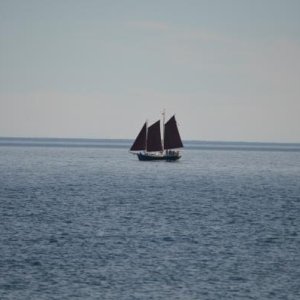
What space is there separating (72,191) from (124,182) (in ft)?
53.8

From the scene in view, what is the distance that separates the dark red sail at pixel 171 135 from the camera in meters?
118

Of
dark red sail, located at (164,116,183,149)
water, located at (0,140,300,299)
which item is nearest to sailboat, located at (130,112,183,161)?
dark red sail, located at (164,116,183,149)

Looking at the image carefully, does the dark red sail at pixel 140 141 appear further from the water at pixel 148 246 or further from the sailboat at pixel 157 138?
the water at pixel 148 246

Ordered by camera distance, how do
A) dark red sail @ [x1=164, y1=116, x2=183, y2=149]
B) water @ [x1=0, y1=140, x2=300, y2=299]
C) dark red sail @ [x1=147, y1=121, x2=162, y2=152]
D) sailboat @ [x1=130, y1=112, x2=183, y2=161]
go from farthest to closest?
dark red sail @ [x1=147, y1=121, x2=162, y2=152] < sailboat @ [x1=130, y1=112, x2=183, y2=161] < dark red sail @ [x1=164, y1=116, x2=183, y2=149] < water @ [x1=0, y1=140, x2=300, y2=299]

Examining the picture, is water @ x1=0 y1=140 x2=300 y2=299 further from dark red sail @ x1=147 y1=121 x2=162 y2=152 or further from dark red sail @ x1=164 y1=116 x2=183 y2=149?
dark red sail @ x1=147 y1=121 x2=162 y2=152

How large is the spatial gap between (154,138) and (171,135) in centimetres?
397

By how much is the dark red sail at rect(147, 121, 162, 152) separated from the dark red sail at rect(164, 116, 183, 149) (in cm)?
160

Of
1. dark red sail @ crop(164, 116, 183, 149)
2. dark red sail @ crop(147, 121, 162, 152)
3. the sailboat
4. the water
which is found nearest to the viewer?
the water

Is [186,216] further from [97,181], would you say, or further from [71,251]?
[97,181]

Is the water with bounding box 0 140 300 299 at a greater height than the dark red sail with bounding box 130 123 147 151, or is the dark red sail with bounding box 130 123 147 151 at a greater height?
the dark red sail with bounding box 130 123 147 151

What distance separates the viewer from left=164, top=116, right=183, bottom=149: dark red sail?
118 m

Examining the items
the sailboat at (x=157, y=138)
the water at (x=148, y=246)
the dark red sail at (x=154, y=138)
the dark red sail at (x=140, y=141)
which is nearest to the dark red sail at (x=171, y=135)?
the sailboat at (x=157, y=138)

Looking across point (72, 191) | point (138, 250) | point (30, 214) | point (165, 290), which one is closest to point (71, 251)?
point (138, 250)

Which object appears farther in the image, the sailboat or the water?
the sailboat
